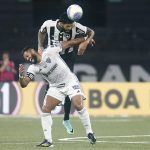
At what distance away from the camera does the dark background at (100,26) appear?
27484 millimetres

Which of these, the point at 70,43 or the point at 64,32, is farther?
the point at 64,32

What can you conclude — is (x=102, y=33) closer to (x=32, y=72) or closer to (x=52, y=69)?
(x=52, y=69)

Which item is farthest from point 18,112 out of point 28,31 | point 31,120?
point 28,31

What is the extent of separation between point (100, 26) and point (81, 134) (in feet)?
37.7

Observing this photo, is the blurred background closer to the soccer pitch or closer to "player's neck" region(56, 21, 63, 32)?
the soccer pitch

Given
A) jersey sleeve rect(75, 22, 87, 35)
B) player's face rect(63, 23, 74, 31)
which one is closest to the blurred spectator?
jersey sleeve rect(75, 22, 87, 35)

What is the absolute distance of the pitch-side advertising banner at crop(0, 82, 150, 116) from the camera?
75.5ft

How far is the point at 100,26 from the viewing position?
28031 mm

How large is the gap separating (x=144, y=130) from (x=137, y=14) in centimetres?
1081

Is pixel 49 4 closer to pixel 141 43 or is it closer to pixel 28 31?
pixel 28 31

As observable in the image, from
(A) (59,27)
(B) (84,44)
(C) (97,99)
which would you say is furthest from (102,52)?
(A) (59,27)

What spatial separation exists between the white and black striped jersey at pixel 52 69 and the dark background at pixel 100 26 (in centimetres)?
1285

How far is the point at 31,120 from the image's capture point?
69.4 ft

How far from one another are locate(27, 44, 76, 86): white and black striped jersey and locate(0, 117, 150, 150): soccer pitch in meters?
1.06
